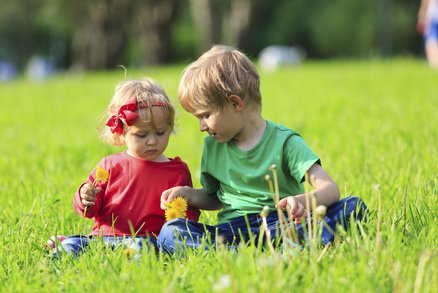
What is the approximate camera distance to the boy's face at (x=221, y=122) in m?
3.54

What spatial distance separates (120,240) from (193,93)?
2.56 ft

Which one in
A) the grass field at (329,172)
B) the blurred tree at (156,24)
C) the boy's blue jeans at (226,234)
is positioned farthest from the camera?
the blurred tree at (156,24)

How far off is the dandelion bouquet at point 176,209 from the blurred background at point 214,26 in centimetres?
2230

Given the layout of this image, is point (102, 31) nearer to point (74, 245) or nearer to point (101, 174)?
point (101, 174)

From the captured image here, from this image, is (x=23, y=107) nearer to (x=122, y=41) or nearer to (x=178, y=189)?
(x=178, y=189)

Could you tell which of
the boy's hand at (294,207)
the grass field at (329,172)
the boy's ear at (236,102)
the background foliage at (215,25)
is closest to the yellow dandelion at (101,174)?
the grass field at (329,172)

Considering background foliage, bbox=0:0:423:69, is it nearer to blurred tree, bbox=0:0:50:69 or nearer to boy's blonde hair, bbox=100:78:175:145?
blurred tree, bbox=0:0:50:69

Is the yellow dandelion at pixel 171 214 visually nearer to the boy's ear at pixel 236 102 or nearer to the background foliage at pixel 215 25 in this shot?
the boy's ear at pixel 236 102

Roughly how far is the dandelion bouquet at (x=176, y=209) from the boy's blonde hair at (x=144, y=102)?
43cm

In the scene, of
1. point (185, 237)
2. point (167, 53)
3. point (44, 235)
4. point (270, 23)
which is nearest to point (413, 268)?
point (185, 237)

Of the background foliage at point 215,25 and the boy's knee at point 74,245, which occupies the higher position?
the boy's knee at point 74,245

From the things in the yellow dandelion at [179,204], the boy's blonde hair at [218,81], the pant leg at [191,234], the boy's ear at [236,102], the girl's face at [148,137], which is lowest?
the pant leg at [191,234]

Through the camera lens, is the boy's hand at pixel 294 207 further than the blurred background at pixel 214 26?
No

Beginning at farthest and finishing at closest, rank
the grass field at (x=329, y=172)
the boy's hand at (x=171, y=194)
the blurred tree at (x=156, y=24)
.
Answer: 1. the blurred tree at (x=156, y=24)
2. the boy's hand at (x=171, y=194)
3. the grass field at (x=329, y=172)
